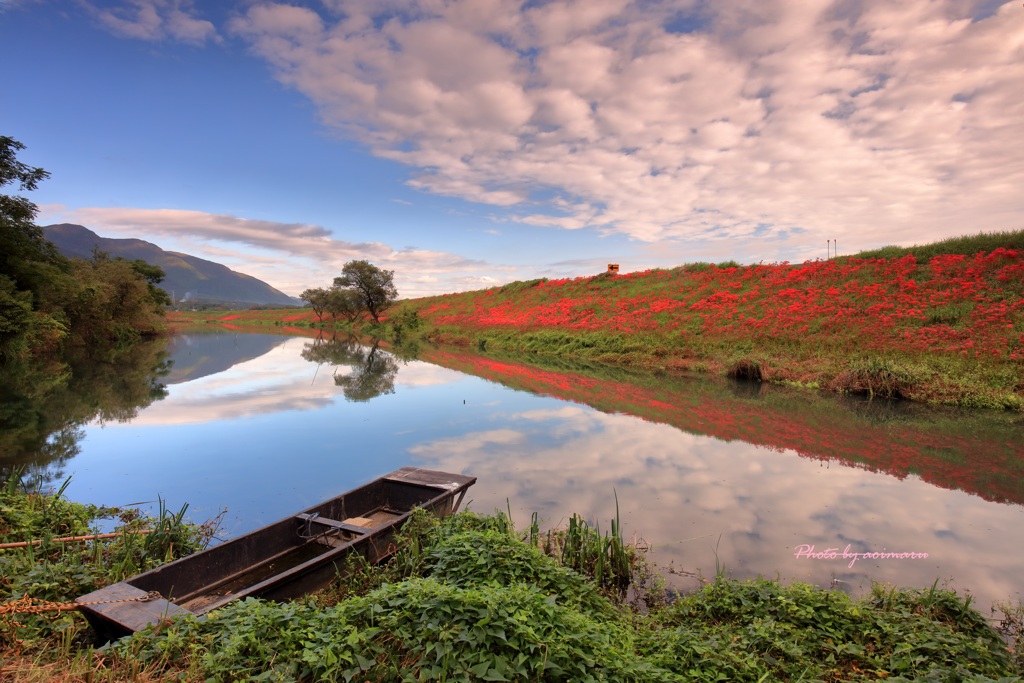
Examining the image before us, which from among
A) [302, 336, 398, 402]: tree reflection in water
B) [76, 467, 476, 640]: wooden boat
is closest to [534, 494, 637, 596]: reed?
[76, 467, 476, 640]: wooden boat

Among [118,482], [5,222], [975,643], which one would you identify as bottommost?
[118,482]

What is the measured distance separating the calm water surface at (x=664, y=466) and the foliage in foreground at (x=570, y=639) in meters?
1.31

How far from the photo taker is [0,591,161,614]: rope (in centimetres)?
394

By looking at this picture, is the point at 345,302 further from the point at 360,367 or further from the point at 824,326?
the point at 824,326

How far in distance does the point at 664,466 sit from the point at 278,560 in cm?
712

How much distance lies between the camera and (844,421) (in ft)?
46.1

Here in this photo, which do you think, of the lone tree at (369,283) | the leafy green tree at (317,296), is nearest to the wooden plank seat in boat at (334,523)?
the lone tree at (369,283)

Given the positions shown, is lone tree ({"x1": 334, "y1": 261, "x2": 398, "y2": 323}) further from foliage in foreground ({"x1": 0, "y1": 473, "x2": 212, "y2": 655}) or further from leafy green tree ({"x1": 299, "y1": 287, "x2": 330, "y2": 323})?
foliage in foreground ({"x1": 0, "y1": 473, "x2": 212, "y2": 655})

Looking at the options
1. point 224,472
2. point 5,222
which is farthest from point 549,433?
point 5,222

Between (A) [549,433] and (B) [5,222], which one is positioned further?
(B) [5,222]

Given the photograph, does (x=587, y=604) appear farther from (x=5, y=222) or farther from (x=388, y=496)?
(x=5, y=222)

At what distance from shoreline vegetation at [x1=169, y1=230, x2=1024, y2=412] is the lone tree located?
72.1 ft

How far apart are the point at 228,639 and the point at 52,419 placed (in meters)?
14.4

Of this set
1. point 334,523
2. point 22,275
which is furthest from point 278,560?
point 22,275
